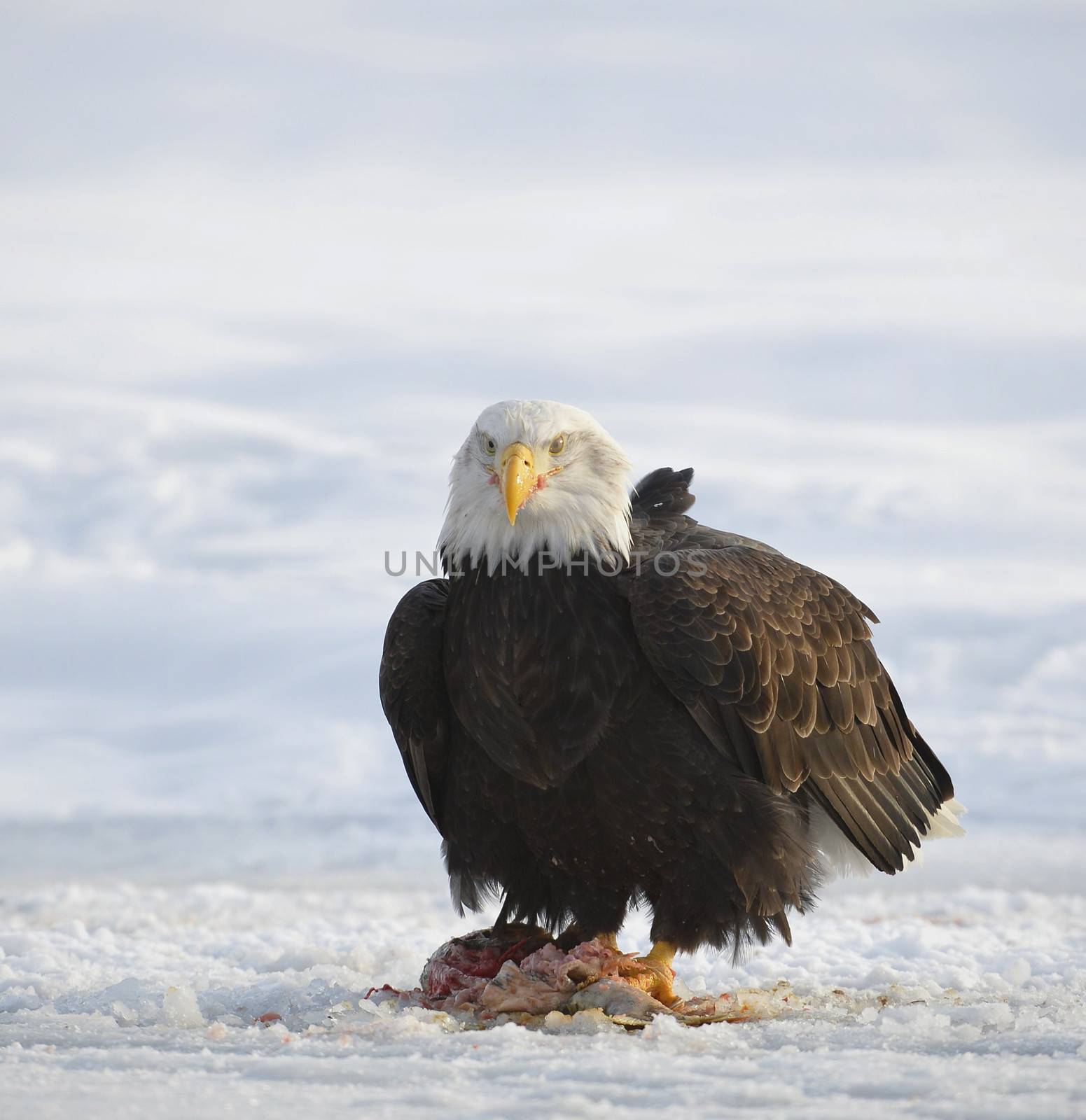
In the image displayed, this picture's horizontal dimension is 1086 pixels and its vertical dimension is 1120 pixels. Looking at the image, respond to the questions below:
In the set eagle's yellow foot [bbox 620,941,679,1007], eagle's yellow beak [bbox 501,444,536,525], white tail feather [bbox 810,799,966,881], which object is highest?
eagle's yellow beak [bbox 501,444,536,525]

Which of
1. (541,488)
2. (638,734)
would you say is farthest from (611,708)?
(541,488)

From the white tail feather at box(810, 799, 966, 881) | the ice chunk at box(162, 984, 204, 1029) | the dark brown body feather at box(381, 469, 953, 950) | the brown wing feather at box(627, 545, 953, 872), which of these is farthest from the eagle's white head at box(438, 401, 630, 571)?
the ice chunk at box(162, 984, 204, 1029)

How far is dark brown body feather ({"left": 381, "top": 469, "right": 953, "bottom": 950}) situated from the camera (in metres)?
5.84

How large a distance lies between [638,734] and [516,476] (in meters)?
1.24

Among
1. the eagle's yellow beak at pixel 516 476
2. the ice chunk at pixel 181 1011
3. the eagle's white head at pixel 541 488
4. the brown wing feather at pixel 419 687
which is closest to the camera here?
the ice chunk at pixel 181 1011

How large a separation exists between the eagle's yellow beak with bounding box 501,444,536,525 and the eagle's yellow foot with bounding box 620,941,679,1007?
203 cm

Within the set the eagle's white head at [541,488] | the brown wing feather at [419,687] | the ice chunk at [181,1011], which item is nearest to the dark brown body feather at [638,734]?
the brown wing feather at [419,687]

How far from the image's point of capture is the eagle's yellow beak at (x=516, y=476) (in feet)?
19.0

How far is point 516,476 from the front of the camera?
5.81 m

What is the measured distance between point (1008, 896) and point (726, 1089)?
774 centimetres

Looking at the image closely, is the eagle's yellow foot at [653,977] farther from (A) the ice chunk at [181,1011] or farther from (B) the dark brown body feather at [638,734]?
(A) the ice chunk at [181,1011]

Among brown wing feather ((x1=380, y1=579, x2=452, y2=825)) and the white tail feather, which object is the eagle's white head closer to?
brown wing feather ((x1=380, y1=579, x2=452, y2=825))

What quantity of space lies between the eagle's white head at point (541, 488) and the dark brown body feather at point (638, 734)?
0.13 meters

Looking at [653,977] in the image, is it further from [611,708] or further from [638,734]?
[611,708]
